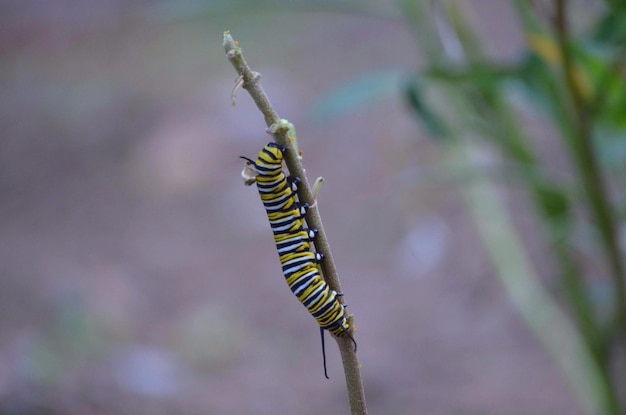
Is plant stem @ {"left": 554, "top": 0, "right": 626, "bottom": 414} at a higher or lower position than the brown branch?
higher

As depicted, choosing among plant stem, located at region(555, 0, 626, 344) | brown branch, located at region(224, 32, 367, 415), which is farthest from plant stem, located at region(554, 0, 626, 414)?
brown branch, located at region(224, 32, 367, 415)

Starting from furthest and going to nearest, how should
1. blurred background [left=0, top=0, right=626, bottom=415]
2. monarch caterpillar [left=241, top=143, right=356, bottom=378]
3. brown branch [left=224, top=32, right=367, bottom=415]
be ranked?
1. blurred background [left=0, top=0, right=626, bottom=415]
2. monarch caterpillar [left=241, top=143, right=356, bottom=378]
3. brown branch [left=224, top=32, right=367, bottom=415]

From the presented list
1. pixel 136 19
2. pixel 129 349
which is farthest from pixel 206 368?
pixel 136 19

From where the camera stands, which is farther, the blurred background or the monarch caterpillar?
the blurred background

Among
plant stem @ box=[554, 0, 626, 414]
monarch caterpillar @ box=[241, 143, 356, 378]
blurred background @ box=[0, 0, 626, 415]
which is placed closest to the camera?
monarch caterpillar @ box=[241, 143, 356, 378]

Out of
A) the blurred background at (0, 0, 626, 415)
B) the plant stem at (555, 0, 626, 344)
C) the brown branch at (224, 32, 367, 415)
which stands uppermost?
the blurred background at (0, 0, 626, 415)

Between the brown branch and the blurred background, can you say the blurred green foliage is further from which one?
the brown branch

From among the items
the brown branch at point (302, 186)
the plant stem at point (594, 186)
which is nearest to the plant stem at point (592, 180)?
the plant stem at point (594, 186)
